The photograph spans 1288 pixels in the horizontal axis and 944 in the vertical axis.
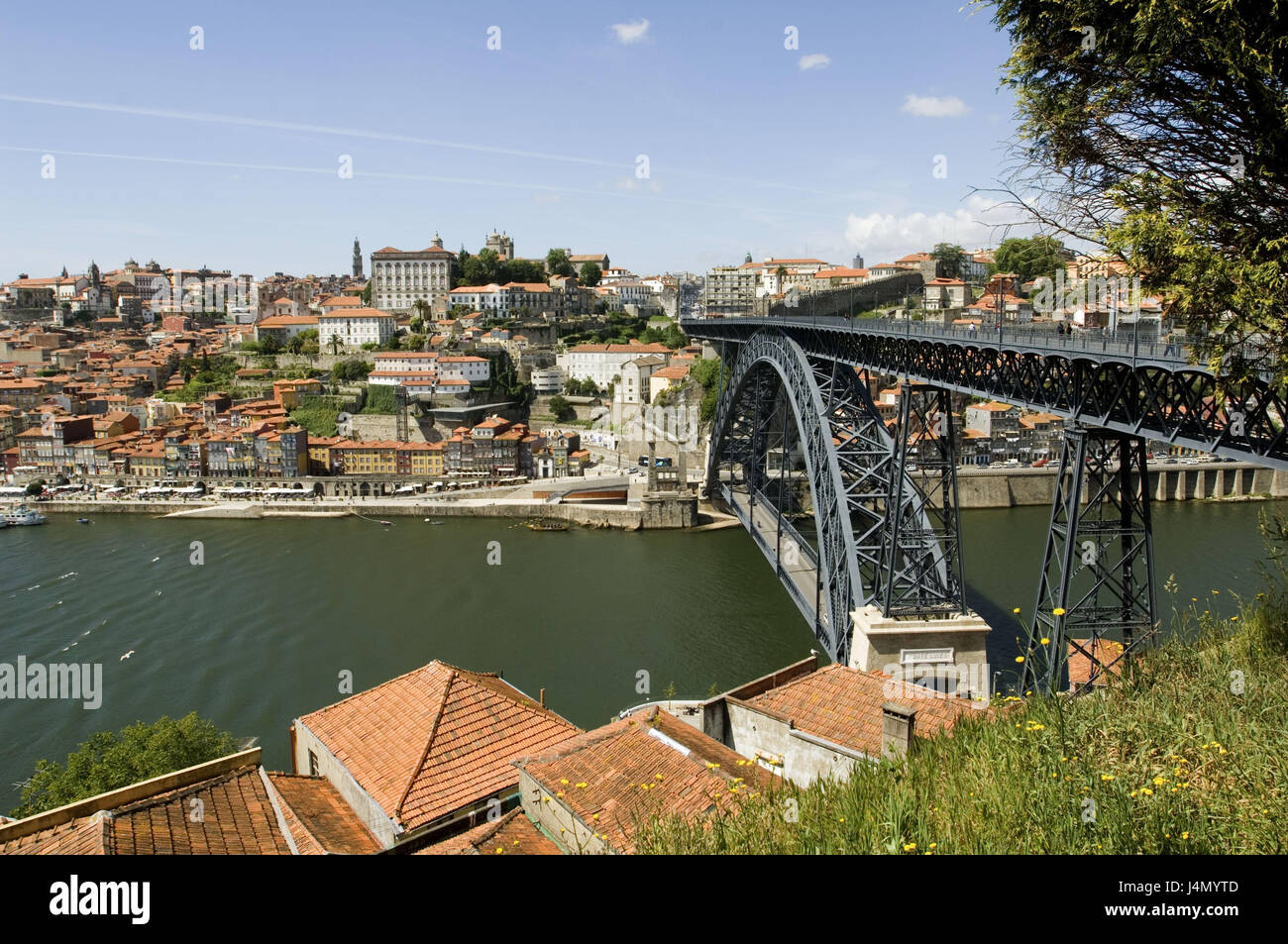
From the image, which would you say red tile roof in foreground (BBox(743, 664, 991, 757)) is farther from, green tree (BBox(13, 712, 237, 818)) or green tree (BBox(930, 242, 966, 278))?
Answer: green tree (BBox(930, 242, 966, 278))

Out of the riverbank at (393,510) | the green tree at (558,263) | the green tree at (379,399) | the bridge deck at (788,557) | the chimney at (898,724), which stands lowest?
the riverbank at (393,510)

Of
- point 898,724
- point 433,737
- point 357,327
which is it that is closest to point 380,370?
point 357,327

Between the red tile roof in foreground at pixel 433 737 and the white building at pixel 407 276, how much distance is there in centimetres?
5018

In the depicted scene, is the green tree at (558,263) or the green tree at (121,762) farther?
the green tree at (558,263)

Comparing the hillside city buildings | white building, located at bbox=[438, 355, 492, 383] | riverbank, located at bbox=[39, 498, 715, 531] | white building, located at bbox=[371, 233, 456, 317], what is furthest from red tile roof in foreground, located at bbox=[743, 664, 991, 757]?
white building, located at bbox=[371, 233, 456, 317]

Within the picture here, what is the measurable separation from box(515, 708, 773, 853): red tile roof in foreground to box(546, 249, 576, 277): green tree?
2273 inches

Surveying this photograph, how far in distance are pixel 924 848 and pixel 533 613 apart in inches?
656

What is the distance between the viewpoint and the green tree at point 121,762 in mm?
9078

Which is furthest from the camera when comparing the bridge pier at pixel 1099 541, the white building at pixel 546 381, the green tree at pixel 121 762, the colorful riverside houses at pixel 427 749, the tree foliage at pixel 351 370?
the white building at pixel 546 381

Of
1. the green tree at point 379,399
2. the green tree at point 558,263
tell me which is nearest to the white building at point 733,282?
the green tree at point 558,263

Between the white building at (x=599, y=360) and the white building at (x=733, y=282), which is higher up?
the white building at (x=733, y=282)

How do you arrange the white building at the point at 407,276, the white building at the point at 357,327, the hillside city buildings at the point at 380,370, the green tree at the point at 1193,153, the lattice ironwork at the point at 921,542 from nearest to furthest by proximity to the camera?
the green tree at the point at 1193,153 → the lattice ironwork at the point at 921,542 → the hillside city buildings at the point at 380,370 → the white building at the point at 357,327 → the white building at the point at 407,276

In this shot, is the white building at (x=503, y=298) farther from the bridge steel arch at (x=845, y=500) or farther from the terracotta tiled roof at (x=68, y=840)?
the terracotta tiled roof at (x=68, y=840)
